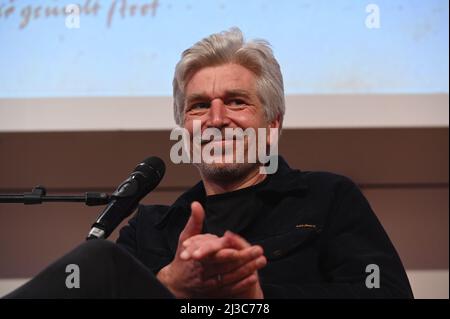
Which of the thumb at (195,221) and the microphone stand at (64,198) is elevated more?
the microphone stand at (64,198)

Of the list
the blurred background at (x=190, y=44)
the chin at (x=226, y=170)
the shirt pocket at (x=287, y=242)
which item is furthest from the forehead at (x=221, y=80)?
the blurred background at (x=190, y=44)

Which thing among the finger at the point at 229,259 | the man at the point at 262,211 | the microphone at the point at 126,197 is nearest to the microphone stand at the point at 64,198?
the microphone at the point at 126,197

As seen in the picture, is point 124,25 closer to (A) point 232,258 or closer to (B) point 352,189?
(B) point 352,189

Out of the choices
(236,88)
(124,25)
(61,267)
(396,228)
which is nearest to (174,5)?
(124,25)

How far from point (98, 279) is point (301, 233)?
0.42m

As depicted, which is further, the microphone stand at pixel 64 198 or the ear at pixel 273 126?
the ear at pixel 273 126

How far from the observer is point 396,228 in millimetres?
1935

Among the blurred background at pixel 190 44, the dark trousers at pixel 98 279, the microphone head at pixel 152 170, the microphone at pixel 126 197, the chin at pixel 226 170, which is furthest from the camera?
the blurred background at pixel 190 44

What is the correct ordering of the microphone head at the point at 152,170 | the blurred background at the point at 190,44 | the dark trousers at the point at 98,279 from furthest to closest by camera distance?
the blurred background at the point at 190,44 < the microphone head at the point at 152,170 < the dark trousers at the point at 98,279

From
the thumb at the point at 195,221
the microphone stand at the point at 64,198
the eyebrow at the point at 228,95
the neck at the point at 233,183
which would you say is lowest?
the thumb at the point at 195,221

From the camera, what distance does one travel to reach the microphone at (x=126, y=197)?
85cm

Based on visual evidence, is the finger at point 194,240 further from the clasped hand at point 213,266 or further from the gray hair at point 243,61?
the gray hair at point 243,61

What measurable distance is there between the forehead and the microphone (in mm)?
203

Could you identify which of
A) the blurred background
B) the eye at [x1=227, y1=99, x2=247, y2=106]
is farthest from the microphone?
the blurred background
